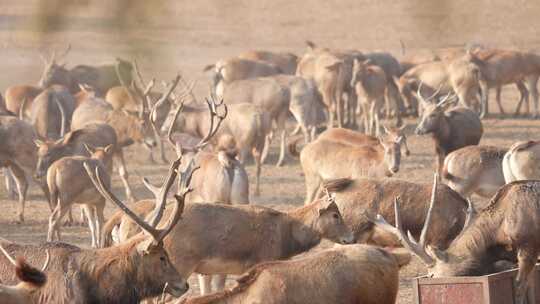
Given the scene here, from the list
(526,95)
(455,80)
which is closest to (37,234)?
(455,80)

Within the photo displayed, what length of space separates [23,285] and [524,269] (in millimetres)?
3716

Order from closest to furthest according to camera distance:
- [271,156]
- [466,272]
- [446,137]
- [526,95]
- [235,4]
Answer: [235,4] < [466,272] < [446,137] < [271,156] < [526,95]

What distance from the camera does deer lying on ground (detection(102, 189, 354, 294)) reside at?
7723 mm

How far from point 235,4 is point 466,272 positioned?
21.6 ft

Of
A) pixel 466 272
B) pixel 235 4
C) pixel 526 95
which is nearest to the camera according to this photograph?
pixel 235 4

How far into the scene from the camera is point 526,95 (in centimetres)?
2438

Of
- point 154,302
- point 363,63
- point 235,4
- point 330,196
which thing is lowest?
point 154,302

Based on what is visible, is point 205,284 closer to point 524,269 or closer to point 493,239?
point 493,239

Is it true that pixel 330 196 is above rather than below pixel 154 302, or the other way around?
above

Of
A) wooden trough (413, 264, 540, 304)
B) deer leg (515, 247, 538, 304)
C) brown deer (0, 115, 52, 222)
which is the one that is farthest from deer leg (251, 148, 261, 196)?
wooden trough (413, 264, 540, 304)

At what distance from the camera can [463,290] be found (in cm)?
682

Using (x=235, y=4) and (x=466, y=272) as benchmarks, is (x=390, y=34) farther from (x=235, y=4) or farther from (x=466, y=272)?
(x=466, y=272)

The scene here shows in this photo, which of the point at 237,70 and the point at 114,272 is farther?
the point at 237,70

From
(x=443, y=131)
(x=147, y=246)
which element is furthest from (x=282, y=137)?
(x=147, y=246)
